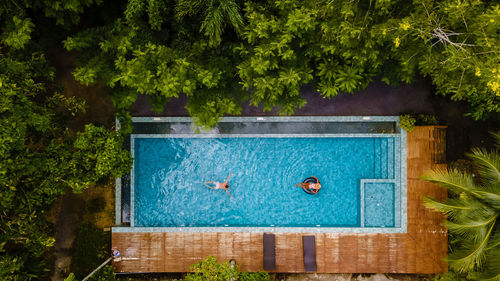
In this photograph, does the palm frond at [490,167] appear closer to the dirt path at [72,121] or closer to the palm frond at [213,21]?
the palm frond at [213,21]

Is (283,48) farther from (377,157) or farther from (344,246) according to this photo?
(344,246)

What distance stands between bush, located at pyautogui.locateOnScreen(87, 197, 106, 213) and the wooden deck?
1264mm

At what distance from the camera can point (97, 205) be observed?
37.4 ft

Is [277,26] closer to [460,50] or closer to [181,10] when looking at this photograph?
[181,10]

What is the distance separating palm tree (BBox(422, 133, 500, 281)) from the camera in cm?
812

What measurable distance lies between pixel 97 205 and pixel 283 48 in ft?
29.9

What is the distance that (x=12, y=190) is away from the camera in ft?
25.8

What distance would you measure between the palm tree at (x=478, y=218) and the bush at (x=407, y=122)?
217 centimetres

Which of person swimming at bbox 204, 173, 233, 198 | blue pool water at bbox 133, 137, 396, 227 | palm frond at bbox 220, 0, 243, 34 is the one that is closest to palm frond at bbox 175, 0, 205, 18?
palm frond at bbox 220, 0, 243, 34

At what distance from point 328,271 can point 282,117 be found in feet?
19.5

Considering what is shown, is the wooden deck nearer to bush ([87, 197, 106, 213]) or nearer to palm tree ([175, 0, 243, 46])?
bush ([87, 197, 106, 213])

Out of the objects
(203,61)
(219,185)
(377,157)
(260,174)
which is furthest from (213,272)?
(377,157)

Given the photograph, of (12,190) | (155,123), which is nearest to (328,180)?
(155,123)

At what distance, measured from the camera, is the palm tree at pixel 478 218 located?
8.12 meters
